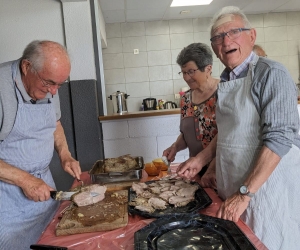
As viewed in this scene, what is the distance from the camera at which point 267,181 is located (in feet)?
4.05

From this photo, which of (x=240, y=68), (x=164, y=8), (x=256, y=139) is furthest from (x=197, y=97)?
(x=164, y=8)

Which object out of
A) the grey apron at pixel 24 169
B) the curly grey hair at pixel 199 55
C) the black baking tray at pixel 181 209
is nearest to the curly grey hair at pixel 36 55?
the grey apron at pixel 24 169

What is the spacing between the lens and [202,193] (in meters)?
1.34

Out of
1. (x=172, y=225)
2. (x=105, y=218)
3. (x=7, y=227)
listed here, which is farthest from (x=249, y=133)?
(x=7, y=227)

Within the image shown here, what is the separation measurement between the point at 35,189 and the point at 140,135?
1703 mm

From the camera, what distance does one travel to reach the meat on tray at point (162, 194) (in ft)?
4.07

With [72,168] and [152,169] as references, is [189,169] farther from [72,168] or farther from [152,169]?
[72,168]

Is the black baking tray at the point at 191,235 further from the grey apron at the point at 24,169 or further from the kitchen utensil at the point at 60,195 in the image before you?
the grey apron at the point at 24,169

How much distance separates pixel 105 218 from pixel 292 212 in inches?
31.3

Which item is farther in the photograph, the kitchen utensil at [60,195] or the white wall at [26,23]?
the white wall at [26,23]

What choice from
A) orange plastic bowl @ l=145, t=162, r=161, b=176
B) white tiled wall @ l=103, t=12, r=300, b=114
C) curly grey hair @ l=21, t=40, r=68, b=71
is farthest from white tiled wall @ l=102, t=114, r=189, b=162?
white tiled wall @ l=103, t=12, r=300, b=114

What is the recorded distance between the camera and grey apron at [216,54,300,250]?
4.03ft

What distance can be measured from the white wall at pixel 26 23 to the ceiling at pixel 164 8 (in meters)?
1.37

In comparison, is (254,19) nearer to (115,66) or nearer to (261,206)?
(115,66)
